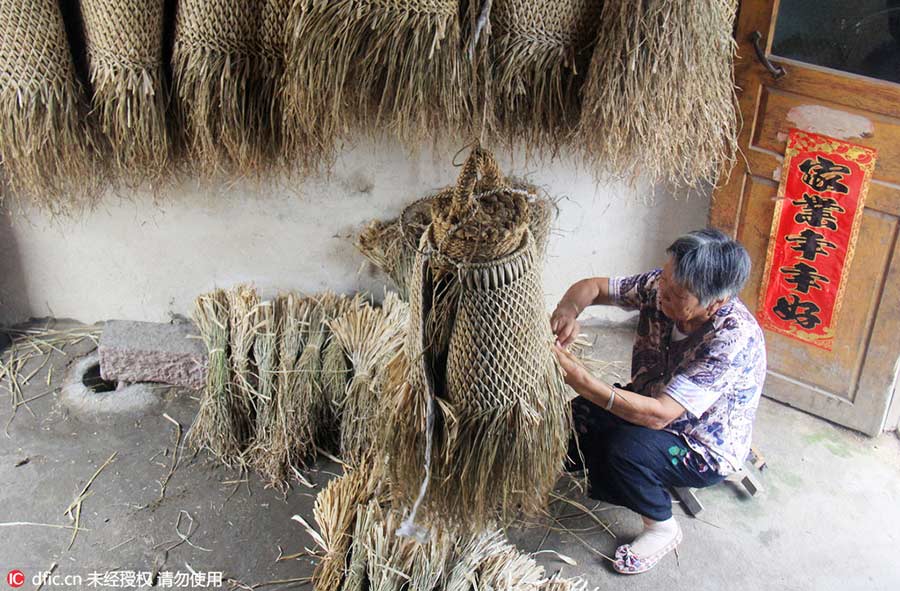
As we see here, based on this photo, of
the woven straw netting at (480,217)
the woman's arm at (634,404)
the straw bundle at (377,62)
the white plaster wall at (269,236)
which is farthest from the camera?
the white plaster wall at (269,236)

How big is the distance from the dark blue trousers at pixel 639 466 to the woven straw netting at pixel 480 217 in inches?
36.7

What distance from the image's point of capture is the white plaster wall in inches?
119

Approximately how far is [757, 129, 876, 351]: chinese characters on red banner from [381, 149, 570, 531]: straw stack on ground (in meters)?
1.42

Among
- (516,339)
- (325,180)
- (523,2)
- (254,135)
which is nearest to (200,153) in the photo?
(254,135)

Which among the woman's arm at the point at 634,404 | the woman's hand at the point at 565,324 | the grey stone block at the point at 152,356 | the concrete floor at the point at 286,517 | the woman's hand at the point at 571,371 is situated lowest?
the concrete floor at the point at 286,517

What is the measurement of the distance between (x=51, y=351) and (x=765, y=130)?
268cm

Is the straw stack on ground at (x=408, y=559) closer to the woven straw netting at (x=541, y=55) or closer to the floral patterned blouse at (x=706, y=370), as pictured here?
the floral patterned blouse at (x=706, y=370)

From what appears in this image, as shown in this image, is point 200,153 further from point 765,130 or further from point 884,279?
point 884,279

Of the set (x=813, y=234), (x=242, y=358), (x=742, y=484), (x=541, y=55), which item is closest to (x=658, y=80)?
(x=541, y=55)

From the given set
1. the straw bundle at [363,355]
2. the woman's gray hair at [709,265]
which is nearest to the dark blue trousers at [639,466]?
the woman's gray hair at [709,265]

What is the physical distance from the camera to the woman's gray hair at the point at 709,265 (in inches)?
85.1

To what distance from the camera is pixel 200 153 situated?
230 centimetres

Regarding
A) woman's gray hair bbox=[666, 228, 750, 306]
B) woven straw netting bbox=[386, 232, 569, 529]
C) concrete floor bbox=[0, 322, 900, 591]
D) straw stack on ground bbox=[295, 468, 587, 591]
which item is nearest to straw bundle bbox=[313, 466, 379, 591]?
straw stack on ground bbox=[295, 468, 587, 591]

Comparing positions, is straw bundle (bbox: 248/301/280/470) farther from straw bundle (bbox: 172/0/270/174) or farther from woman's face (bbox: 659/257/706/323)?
woman's face (bbox: 659/257/706/323)
